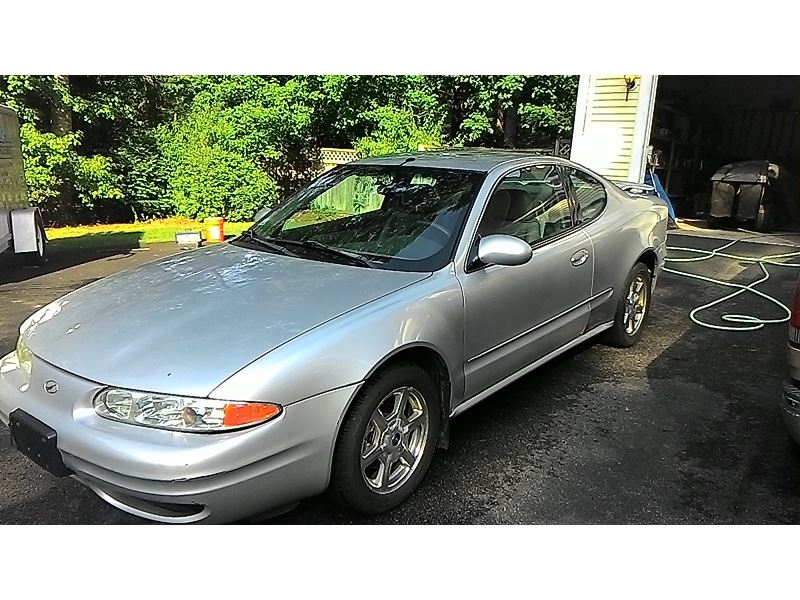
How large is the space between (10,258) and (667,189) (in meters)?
12.8

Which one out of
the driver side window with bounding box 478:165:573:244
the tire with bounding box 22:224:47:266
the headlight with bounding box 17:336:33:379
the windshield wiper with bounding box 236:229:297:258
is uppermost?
the driver side window with bounding box 478:165:573:244

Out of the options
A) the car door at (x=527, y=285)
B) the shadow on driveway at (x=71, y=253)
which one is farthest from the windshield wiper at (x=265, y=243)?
the shadow on driveway at (x=71, y=253)

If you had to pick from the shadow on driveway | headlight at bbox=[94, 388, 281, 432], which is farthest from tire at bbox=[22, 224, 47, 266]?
headlight at bbox=[94, 388, 281, 432]

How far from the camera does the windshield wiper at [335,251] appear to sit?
3085 mm

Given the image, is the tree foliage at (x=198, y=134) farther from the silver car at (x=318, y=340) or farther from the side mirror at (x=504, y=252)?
the side mirror at (x=504, y=252)

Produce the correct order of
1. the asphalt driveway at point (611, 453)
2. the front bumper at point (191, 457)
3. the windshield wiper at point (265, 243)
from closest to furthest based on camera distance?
the front bumper at point (191, 457) < the asphalt driveway at point (611, 453) < the windshield wiper at point (265, 243)

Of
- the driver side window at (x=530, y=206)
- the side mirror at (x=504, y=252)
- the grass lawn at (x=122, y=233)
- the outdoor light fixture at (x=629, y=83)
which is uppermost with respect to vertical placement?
the outdoor light fixture at (x=629, y=83)

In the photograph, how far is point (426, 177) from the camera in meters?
3.54

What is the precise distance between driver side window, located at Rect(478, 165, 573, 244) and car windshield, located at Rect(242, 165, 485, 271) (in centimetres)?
16

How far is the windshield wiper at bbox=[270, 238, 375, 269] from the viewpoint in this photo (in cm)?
308

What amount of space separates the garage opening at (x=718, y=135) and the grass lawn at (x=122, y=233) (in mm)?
9257

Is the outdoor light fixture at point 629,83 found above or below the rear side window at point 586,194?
above

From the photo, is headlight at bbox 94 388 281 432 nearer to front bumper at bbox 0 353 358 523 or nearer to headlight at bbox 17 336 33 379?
front bumper at bbox 0 353 358 523

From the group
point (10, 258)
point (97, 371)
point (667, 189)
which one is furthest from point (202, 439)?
point (667, 189)
